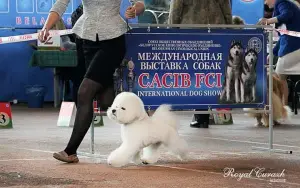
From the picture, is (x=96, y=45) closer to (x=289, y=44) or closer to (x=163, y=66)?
(x=163, y=66)

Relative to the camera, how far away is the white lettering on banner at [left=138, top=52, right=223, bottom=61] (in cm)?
758

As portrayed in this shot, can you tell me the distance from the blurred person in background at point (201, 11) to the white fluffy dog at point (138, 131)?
11.5 ft

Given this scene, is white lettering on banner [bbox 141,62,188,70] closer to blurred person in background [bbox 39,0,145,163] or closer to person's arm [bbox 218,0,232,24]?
blurred person in background [bbox 39,0,145,163]

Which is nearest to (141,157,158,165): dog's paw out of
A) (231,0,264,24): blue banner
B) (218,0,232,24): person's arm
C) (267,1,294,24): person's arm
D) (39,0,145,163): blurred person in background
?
(39,0,145,163): blurred person in background

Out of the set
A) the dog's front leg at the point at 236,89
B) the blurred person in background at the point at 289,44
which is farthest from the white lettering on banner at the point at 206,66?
the blurred person in background at the point at 289,44

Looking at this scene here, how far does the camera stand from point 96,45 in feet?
23.1

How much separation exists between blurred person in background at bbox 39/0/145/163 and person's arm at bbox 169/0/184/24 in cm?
325

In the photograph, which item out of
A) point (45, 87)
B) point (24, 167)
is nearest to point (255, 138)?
point (24, 167)

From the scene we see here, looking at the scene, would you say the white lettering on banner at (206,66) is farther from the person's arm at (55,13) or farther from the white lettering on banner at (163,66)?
the person's arm at (55,13)

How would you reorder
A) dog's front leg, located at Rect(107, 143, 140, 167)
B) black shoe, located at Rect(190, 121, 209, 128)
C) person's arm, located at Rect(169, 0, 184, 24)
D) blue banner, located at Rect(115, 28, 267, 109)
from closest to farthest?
dog's front leg, located at Rect(107, 143, 140, 167) < blue banner, located at Rect(115, 28, 267, 109) < person's arm, located at Rect(169, 0, 184, 24) < black shoe, located at Rect(190, 121, 209, 128)

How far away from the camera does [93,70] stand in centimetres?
699

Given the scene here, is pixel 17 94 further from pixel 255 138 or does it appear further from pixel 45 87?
pixel 255 138

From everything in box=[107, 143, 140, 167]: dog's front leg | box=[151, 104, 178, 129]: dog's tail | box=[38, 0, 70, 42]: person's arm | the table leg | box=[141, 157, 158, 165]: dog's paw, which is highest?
box=[38, 0, 70, 42]: person's arm

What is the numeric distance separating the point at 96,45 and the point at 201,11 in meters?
3.67
